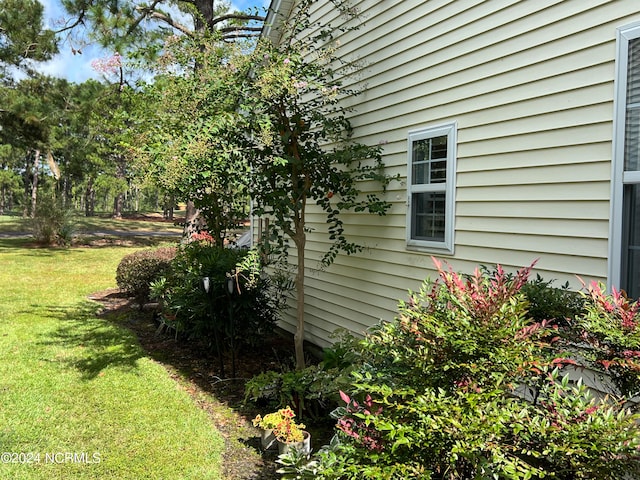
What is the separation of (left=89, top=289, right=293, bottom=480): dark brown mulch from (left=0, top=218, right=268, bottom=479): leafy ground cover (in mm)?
22

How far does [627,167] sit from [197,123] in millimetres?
3669

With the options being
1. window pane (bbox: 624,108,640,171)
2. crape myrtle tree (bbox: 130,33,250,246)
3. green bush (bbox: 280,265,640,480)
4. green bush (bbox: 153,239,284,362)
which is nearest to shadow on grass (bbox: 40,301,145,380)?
green bush (bbox: 153,239,284,362)

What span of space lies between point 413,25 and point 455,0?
0.56 meters

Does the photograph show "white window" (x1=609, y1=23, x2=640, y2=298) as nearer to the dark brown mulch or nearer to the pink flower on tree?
the dark brown mulch

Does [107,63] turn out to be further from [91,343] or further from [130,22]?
[91,343]

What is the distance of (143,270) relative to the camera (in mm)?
8914

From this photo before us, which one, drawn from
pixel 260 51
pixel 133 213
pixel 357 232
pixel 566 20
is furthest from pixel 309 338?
→ pixel 133 213

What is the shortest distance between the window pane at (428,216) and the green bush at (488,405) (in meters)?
1.80

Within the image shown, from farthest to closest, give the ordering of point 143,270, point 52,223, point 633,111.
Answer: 1. point 52,223
2. point 143,270
3. point 633,111

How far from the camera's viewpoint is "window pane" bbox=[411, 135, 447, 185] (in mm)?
4188

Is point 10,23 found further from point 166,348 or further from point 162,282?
point 166,348

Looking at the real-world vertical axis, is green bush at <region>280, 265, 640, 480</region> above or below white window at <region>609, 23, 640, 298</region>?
below

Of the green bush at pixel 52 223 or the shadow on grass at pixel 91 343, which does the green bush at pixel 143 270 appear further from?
the green bush at pixel 52 223

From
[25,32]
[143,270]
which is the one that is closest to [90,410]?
[143,270]
